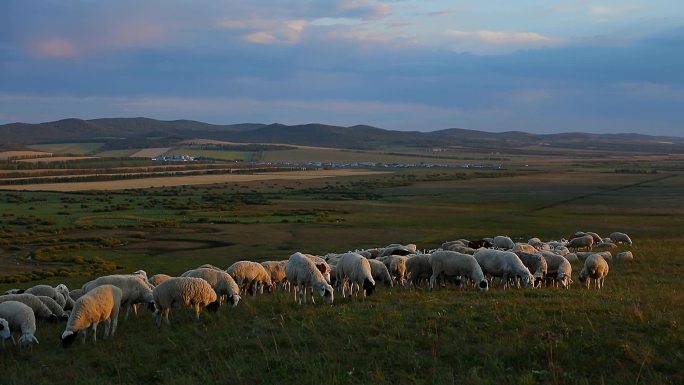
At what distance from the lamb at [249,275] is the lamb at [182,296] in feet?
11.7

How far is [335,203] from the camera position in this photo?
7769 cm

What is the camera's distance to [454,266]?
59.6 ft

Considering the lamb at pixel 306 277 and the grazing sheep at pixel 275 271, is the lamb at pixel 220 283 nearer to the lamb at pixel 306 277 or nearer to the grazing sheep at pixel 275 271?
the lamb at pixel 306 277

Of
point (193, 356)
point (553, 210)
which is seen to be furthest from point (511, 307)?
point (553, 210)

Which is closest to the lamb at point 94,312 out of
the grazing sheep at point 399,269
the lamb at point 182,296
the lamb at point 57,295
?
the lamb at point 182,296

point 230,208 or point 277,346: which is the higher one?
point 277,346

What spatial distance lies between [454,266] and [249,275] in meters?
6.19

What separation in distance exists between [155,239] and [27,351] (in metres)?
34.8

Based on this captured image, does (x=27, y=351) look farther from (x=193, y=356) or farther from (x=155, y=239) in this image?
(x=155, y=239)

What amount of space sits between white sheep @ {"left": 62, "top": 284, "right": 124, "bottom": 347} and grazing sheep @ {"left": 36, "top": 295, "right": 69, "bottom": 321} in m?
2.67

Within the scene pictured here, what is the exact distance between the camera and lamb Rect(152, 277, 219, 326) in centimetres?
1414

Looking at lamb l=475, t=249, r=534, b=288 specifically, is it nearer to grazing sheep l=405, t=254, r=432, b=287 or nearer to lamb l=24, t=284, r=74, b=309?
grazing sheep l=405, t=254, r=432, b=287

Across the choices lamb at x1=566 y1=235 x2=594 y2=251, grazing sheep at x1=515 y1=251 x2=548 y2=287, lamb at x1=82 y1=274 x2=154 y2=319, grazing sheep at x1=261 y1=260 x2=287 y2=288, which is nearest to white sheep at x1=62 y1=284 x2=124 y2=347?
lamb at x1=82 y1=274 x2=154 y2=319

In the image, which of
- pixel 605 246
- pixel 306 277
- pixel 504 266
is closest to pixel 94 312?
pixel 306 277
